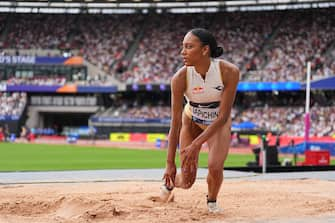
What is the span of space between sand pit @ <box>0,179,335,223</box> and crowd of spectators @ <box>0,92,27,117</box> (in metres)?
44.6

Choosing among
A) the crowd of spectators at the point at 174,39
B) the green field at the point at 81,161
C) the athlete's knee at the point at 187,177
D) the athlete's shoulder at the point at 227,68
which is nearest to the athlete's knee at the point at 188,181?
the athlete's knee at the point at 187,177

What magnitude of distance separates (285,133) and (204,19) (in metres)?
19.3

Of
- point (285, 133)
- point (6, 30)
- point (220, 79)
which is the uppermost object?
point (6, 30)

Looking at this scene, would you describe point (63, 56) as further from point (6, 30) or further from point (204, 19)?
point (204, 19)

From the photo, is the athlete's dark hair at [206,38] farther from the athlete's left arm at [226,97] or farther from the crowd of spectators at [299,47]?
the crowd of spectators at [299,47]

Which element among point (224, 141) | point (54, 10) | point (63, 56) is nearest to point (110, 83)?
point (63, 56)

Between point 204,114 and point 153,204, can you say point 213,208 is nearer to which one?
point 153,204

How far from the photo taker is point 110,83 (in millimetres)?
56750

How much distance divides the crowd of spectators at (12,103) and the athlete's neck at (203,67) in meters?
49.5

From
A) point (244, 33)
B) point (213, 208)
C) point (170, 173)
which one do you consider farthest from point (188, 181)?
point (244, 33)

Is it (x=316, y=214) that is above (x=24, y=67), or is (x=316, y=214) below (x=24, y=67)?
below

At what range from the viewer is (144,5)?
6009 centimetres

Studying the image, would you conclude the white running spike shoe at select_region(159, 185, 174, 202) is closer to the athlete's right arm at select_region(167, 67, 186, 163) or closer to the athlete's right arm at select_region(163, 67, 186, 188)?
the athlete's right arm at select_region(163, 67, 186, 188)

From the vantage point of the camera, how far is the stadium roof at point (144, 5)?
176ft
